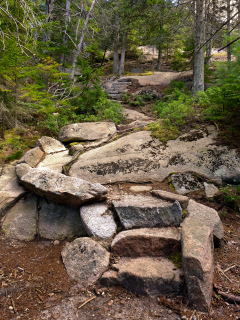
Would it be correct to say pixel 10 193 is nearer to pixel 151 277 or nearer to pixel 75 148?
pixel 75 148

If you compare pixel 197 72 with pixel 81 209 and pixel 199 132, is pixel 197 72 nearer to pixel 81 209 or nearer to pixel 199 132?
pixel 199 132

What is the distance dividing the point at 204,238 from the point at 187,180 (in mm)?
2033

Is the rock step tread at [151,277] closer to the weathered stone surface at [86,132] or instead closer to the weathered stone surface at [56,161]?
the weathered stone surface at [56,161]

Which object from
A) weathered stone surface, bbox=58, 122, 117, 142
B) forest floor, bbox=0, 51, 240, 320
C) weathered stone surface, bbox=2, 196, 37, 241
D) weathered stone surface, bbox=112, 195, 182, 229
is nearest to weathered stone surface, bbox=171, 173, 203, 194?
weathered stone surface, bbox=112, 195, 182, 229

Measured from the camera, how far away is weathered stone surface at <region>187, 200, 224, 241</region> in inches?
136

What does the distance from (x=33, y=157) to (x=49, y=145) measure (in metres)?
1.00

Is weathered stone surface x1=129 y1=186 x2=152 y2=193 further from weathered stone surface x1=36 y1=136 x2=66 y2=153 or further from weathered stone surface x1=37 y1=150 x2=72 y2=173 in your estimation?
weathered stone surface x1=36 y1=136 x2=66 y2=153

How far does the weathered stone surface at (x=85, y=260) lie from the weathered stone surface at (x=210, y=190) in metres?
2.41

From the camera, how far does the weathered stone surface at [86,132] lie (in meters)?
7.47

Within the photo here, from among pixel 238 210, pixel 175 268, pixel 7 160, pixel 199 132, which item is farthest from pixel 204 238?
pixel 7 160


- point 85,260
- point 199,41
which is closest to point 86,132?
point 85,260

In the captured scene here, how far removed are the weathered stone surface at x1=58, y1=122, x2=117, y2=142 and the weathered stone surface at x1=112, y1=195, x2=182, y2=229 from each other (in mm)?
3997

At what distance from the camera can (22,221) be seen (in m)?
4.39

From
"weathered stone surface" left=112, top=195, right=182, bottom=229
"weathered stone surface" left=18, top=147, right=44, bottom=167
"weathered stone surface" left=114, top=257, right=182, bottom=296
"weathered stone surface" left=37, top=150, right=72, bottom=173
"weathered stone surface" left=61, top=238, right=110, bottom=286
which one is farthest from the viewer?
"weathered stone surface" left=18, top=147, right=44, bottom=167
